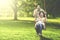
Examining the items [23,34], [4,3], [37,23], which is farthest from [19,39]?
[4,3]

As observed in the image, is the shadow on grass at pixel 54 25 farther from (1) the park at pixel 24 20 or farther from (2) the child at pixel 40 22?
(2) the child at pixel 40 22

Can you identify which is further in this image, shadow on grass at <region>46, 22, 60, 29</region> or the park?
A: shadow on grass at <region>46, 22, 60, 29</region>

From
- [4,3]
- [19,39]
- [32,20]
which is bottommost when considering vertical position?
[19,39]

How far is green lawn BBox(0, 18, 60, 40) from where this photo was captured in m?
5.99

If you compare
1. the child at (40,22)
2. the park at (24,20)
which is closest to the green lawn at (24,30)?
the park at (24,20)

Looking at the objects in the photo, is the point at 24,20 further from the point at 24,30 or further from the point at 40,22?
the point at 40,22

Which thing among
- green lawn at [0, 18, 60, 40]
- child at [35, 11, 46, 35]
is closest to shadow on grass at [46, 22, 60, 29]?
green lawn at [0, 18, 60, 40]

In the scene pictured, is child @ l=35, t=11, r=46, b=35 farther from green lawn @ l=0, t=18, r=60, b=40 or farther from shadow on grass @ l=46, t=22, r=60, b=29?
shadow on grass @ l=46, t=22, r=60, b=29

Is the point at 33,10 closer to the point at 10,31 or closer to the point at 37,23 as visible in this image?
the point at 37,23

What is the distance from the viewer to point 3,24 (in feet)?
20.6

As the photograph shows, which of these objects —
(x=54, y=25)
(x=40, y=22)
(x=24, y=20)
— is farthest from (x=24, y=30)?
(x=54, y=25)

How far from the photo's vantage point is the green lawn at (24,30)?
5992 mm

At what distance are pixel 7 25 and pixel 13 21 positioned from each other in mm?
175

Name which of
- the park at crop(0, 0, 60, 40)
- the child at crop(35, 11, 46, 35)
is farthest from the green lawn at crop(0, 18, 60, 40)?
the child at crop(35, 11, 46, 35)
